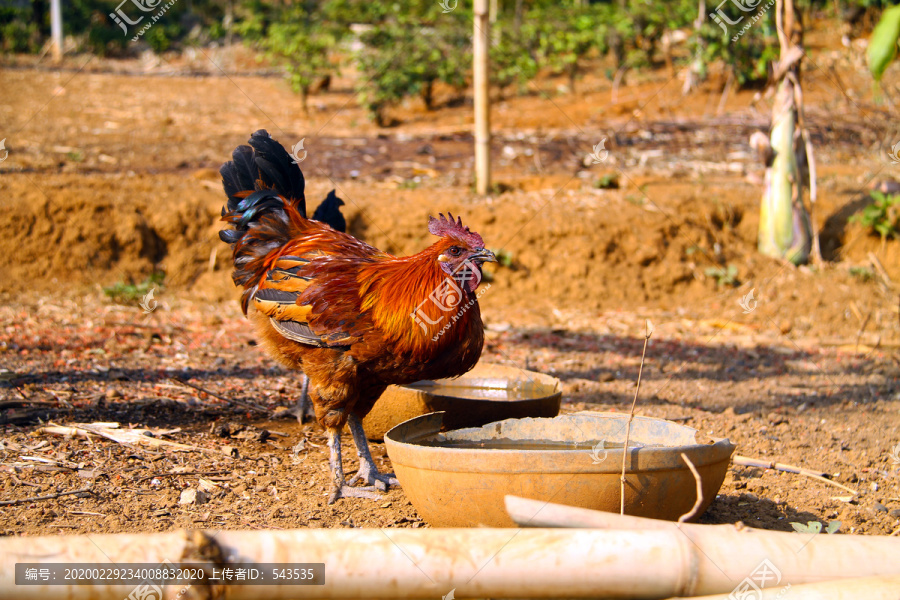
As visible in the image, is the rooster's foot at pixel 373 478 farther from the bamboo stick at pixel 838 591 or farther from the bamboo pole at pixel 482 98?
the bamboo pole at pixel 482 98

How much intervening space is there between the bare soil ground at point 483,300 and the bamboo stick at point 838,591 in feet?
4.83

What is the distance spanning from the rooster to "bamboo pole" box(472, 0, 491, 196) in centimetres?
427

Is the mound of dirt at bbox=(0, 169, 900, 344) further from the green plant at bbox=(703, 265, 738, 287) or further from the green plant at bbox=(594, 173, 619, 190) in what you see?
the green plant at bbox=(594, 173, 619, 190)

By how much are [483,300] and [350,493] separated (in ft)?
15.0

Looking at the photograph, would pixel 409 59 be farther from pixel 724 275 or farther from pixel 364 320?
pixel 364 320

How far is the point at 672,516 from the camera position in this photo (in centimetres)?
340

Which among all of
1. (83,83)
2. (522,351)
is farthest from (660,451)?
(83,83)

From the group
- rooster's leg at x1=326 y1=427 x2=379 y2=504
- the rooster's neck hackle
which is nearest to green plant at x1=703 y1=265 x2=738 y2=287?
the rooster's neck hackle

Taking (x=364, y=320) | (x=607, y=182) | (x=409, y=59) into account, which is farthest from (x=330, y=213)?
(x=409, y=59)

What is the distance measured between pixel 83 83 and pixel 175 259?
35.5ft

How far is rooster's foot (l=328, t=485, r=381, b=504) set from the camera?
4.23 metres

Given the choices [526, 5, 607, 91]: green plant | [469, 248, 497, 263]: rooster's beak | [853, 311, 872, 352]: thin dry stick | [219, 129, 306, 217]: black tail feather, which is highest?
[526, 5, 607, 91]: green plant

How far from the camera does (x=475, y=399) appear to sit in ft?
14.9

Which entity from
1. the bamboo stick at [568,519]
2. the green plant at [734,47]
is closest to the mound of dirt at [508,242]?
the green plant at [734,47]
